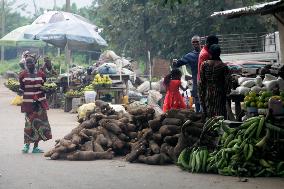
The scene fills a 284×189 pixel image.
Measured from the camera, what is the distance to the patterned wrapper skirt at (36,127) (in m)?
11.6

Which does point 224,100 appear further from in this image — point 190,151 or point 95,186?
point 95,186

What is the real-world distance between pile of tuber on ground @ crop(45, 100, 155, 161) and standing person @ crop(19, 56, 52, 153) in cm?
74

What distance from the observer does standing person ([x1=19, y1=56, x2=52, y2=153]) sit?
1158 cm

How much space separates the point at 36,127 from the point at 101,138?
5.43 ft

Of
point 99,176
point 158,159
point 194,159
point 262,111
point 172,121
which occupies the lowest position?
point 99,176

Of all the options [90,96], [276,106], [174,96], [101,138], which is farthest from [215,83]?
[90,96]

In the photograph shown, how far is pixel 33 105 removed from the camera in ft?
38.3

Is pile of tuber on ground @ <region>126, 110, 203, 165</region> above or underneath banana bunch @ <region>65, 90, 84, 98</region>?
underneath

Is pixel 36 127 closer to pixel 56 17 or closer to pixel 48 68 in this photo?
pixel 48 68

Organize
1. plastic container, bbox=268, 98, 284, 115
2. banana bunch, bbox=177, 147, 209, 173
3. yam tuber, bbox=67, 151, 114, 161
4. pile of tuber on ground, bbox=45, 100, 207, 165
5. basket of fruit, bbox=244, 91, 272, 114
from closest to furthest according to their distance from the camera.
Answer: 1. plastic container, bbox=268, 98, 284, 115
2. banana bunch, bbox=177, 147, 209, 173
3. basket of fruit, bbox=244, 91, 272, 114
4. pile of tuber on ground, bbox=45, 100, 207, 165
5. yam tuber, bbox=67, 151, 114, 161

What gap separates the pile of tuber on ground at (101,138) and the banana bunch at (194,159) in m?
1.77

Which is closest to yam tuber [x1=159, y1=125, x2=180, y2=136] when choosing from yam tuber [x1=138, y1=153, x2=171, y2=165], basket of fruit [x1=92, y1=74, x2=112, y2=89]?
yam tuber [x1=138, y1=153, x2=171, y2=165]


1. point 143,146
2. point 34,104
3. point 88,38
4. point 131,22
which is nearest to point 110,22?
point 131,22

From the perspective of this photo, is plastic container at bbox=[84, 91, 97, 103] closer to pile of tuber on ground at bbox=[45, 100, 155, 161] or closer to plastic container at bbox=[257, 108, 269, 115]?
pile of tuber on ground at bbox=[45, 100, 155, 161]
